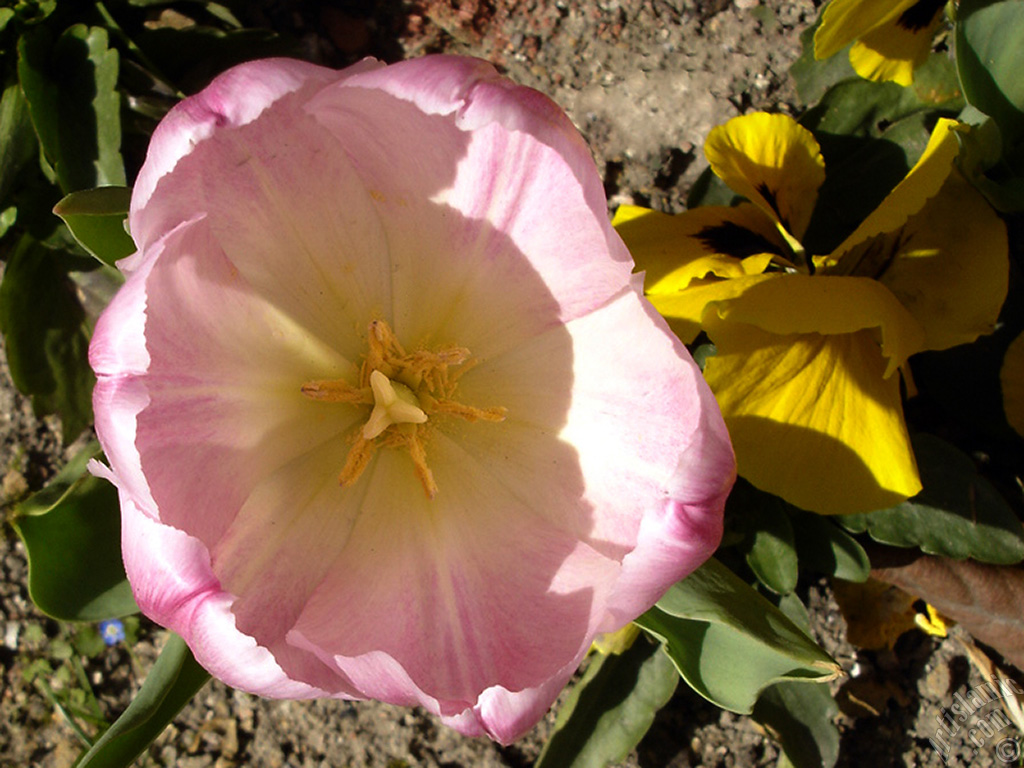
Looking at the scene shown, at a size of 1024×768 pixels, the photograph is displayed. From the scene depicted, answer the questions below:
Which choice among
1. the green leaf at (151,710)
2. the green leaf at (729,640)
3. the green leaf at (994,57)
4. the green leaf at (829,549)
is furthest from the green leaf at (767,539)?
the green leaf at (151,710)

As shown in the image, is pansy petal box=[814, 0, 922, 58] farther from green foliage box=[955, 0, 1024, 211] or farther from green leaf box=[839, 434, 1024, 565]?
green leaf box=[839, 434, 1024, 565]

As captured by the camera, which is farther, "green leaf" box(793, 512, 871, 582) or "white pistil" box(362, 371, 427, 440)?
"green leaf" box(793, 512, 871, 582)

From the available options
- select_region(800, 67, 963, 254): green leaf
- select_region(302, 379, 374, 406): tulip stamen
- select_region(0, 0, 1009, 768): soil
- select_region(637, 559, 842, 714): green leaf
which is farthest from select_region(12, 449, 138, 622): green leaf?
select_region(800, 67, 963, 254): green leaf

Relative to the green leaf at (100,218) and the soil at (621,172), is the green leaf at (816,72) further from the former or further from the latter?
the green leaf at (100,218)

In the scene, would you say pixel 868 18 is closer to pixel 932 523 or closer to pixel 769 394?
pixel 769 394

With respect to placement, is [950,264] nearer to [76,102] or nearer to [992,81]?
[992,81]

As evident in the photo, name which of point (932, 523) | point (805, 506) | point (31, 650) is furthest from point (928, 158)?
point (31, 650)

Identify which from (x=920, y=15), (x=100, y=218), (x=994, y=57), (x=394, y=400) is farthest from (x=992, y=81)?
(x=100, y=218)
